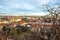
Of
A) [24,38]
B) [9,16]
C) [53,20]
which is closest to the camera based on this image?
[53,20]

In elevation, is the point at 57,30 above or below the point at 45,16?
below

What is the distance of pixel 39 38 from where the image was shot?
9.08m

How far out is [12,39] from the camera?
10.5 m

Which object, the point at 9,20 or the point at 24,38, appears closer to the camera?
the point at 24,38

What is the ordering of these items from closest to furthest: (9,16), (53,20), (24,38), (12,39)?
(53,20) < (24,38) < (9,16) < (12,39)

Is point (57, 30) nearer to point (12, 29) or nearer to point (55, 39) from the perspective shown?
point (55, 39)

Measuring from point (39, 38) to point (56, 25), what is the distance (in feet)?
4.82

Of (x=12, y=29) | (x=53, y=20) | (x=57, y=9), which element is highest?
(x=57, y=9)

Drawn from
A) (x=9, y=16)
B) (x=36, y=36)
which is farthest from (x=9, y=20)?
(x=36, y=36)

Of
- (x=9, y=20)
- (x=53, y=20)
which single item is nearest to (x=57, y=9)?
(x=53, y=20)

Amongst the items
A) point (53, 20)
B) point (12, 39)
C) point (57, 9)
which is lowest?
point (12, 39)

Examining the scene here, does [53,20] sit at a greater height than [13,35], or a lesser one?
greater

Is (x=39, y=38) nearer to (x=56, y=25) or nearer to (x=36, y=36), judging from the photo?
(x=36, y=36)

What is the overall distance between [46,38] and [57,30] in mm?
1213
